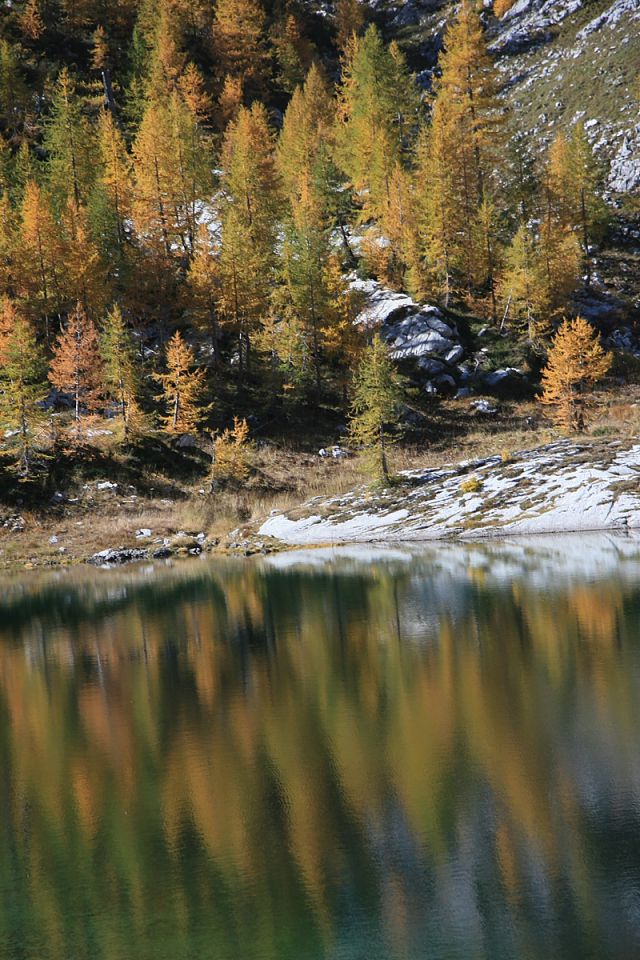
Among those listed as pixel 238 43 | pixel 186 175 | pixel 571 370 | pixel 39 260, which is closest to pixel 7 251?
pixel 39 260

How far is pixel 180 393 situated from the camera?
5850 centimetres

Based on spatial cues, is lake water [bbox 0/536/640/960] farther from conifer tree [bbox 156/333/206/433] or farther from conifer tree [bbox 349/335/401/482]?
conifer tree [bbox 156/333/206/433]

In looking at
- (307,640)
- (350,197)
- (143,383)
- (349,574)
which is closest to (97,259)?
(143,383)

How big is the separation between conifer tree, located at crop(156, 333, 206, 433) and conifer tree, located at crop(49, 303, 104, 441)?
4.93 meters

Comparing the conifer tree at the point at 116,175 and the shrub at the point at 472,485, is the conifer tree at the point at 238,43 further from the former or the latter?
the shrub at the point at 472,485

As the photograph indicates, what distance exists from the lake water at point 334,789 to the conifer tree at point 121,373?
32.8m

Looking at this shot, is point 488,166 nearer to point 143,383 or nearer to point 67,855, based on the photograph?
point 143,383

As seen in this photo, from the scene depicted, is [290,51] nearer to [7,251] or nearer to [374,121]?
[374,121]

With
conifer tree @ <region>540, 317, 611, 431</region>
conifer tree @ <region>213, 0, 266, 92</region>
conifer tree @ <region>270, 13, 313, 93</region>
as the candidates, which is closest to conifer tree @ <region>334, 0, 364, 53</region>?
conifer tree @ <region>270, 13, 313, 93</region>

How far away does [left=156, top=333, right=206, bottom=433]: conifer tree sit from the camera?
58.2 meters

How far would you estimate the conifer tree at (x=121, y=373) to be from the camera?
55.4 m

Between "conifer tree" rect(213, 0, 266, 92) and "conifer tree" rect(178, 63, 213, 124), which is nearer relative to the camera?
"conifer tree" rect(178, 63, 213, 124)

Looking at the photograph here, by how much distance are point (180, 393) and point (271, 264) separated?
68.4 feet

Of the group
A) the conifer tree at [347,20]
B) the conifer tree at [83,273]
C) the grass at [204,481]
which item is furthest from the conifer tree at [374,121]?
the conifer tree at [347,20]
